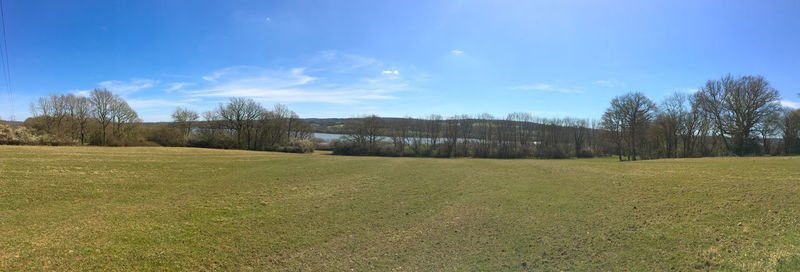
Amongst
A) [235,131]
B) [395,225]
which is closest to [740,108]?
[395,225]

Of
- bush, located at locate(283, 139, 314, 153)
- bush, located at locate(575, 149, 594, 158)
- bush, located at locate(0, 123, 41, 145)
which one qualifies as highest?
bush, located at locate(0, 123, 41, 145)

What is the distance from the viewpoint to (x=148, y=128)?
55312 mm

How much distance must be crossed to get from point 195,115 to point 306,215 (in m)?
68.3

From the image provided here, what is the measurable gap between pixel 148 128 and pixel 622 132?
83.4 m

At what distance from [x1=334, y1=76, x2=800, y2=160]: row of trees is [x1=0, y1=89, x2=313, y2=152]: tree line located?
52.2ft

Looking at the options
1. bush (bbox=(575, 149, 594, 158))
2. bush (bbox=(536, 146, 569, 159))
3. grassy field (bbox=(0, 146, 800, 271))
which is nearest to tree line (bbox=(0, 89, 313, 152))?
grassy field (bbox=(0, 146, 800, 271))

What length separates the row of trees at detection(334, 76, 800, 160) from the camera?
3878 centimetres

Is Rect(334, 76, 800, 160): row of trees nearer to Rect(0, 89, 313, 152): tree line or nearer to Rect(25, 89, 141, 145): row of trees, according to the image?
Rect(0, 89, 313, 152): tree line

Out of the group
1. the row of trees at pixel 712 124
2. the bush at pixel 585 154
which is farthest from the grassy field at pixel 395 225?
the bush at pixel 585 154

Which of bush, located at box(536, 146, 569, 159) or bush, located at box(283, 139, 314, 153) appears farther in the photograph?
bush, located at box(536, 146, 569, 159)

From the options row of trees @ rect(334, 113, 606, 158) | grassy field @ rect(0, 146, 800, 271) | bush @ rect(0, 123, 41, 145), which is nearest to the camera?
grassy field @ rect(0, 146, 800, 271)

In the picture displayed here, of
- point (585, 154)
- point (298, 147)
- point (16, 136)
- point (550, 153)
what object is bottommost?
point (585, 154)

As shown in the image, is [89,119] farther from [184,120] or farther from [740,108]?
[740,108]

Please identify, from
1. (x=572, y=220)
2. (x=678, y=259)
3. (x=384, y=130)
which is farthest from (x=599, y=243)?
(x=384, y=130)
